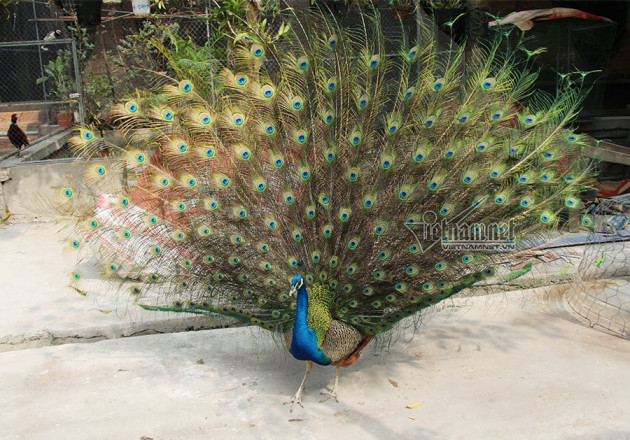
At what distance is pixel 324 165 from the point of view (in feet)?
12.3

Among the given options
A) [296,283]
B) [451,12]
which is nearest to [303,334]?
[296,283]

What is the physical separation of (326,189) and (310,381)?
1394 millimetres

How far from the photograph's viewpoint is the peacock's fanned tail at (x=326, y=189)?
372 centimetres

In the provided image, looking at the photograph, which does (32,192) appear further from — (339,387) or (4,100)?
(339,387)

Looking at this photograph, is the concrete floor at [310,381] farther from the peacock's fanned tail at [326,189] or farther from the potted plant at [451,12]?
the potted plant at [451,12]

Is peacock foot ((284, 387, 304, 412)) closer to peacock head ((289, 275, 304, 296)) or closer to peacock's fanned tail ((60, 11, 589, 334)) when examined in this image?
peacock's fanned tail ((60, 11, 589, 334))

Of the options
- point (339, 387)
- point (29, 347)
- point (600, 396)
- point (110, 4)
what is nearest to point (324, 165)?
point (339, 387)

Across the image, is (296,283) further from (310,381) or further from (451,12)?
(451,12)

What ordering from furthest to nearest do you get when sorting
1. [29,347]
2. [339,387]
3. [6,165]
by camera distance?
[6,165] < [29,347] < [339,387]

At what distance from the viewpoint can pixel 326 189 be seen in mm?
3740

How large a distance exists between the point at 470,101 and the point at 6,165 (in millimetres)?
6932

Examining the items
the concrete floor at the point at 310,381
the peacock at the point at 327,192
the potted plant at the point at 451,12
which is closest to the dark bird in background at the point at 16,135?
the concrete floor at the point at 310,381

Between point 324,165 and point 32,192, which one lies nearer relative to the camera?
point 324,165

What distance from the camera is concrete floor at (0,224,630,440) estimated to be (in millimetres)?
3494
